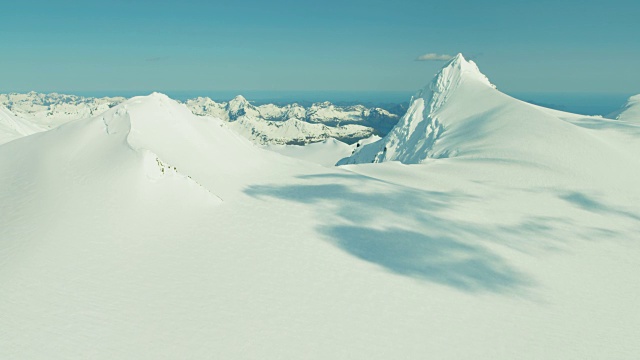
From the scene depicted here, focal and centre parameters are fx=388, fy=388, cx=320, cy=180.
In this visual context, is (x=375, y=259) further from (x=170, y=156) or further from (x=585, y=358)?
(x=170, y=156)

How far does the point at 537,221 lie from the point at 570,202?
640 cm

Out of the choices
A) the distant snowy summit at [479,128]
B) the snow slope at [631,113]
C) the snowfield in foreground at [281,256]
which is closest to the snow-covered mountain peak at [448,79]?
the distant snowy summit at [479,128]

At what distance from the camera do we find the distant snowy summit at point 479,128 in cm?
4075

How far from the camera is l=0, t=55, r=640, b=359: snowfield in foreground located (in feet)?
44.1

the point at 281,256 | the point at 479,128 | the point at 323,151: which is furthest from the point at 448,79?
the point at 281,256

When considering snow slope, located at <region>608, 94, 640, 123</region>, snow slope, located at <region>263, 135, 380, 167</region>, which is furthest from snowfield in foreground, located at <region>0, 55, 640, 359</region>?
snow slope, located at <region>263, 135, 380, 167</region>

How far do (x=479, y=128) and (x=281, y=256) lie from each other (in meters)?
42.8

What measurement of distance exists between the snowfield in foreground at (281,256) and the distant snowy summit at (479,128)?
6.66 m

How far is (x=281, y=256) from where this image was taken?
60.1 ft

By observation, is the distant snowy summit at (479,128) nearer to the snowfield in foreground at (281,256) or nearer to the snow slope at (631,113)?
the snow slope at (631,113)

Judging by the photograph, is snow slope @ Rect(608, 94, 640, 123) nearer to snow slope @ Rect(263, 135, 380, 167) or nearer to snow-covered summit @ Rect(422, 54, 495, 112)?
snow-covered summit @ Rect(422, 54, 495, 112)

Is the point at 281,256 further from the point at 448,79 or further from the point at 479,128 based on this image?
the point at 448,79

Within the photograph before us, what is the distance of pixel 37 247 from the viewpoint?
16.8 m

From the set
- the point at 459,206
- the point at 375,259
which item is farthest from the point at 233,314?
the point at 459,206
